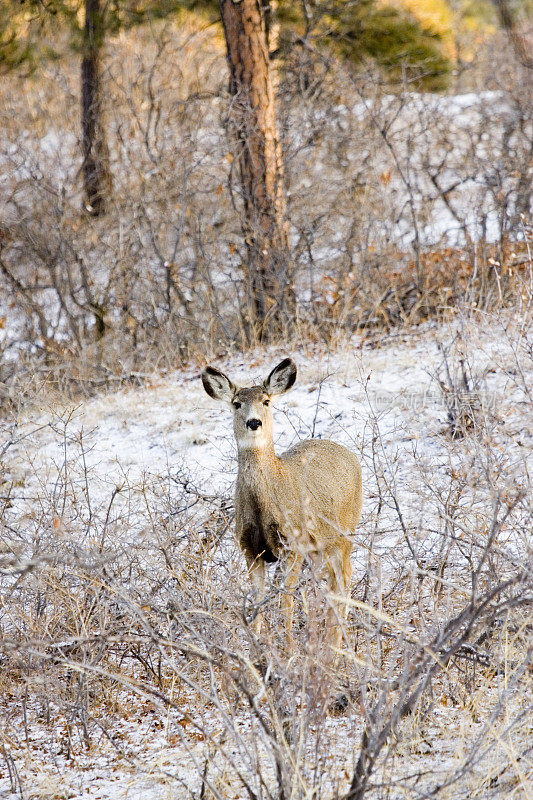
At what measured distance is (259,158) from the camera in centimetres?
1217

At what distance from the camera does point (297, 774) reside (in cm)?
324

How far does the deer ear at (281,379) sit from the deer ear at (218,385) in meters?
0.22

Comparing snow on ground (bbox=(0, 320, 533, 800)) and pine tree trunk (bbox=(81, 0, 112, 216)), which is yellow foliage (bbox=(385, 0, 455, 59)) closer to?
pine tree trunk (bbox=(81, 0, 112, 216))

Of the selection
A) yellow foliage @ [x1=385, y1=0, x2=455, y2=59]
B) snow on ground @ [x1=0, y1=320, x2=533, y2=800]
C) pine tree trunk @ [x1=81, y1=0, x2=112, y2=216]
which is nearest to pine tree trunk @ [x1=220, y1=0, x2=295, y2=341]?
snow on ground @ [x1=0, y1=320, x2=533, y2=800]

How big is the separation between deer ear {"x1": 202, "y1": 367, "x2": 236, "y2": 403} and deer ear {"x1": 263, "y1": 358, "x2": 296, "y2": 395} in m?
0.22

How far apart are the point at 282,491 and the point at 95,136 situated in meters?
11.8

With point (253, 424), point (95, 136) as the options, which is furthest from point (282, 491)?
point (95, 136)

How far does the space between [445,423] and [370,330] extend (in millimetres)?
3398

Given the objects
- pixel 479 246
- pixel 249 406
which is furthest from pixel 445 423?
pixel 479 246

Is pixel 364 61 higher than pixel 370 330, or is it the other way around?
pixel 364 61

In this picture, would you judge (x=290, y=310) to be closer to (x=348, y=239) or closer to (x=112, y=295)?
(x=348, y=239)

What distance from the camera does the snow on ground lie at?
5.22m

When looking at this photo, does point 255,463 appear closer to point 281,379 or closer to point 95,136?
point 281,379

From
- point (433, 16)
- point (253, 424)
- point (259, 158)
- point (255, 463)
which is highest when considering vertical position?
point (433, 16)
